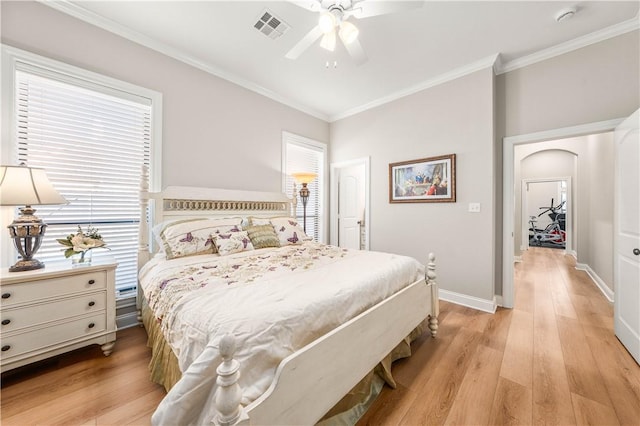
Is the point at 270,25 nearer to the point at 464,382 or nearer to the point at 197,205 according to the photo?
the point at 197,205

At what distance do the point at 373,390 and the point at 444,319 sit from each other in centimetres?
149

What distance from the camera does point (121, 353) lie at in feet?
6.44

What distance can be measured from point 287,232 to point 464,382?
6.81 feet

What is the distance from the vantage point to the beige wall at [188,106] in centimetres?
200

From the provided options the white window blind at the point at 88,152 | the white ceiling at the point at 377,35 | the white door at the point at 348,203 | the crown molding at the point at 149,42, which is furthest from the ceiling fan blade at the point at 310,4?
the white door at the point at 348,203

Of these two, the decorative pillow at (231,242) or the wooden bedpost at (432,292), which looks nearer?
the wooden bedpost at (432,292)

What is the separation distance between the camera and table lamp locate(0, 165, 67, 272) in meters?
1.57

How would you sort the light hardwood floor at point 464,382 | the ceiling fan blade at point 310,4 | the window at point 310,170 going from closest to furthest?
the light hardwood floor at point 464,382, the ceiling fan blade at point 310,4, the window at point 310,170

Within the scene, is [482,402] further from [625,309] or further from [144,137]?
[144,137]

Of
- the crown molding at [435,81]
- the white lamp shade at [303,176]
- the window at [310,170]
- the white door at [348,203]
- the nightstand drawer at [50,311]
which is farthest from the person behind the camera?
the white door at [348,203]

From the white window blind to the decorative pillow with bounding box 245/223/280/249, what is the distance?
1184 millimetres

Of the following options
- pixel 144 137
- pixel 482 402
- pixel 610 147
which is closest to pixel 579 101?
pixel 610 147

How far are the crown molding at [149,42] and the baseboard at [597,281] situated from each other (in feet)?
17.1

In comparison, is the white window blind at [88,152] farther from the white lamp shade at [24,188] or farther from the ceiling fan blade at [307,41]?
the ceiling fan blade at [307,41]
